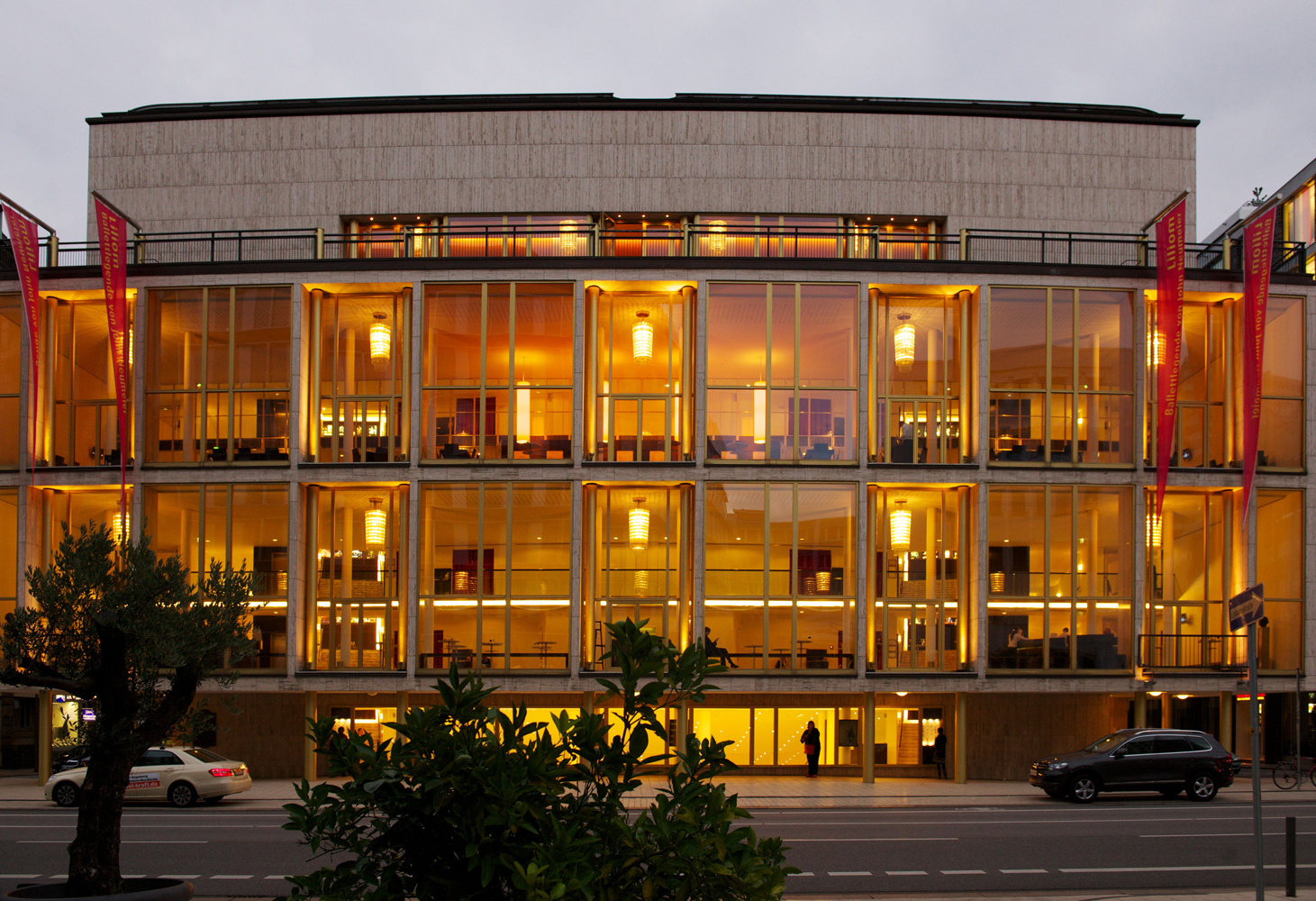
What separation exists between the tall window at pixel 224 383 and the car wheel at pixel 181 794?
8.88m

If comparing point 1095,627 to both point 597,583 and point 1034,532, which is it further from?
point 597,583

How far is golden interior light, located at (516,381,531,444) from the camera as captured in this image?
95.5 ft

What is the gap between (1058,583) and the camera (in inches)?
1118

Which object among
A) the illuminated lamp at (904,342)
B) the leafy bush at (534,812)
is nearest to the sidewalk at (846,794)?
the illuminated lamp at (904,342)

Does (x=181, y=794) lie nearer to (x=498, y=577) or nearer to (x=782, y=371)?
(x=498, y=577)

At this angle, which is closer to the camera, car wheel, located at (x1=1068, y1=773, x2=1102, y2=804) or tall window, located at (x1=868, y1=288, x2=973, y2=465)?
car wheel, located at (x1=1068, y1=773, x2=1102, y2=804)

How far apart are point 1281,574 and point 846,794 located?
1385 centimetres

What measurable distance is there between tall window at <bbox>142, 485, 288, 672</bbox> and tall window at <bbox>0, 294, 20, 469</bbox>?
4.11 metres

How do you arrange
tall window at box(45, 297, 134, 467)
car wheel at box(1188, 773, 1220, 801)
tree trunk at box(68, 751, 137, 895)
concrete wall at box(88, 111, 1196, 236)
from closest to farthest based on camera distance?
tree trunk at box(68, 751, 137, 895), car wheel at box(1188, 773, 1220, 801), tall window at box(45, 297, 134, 467), concrete wall at box(88, 111, 1196, 236)

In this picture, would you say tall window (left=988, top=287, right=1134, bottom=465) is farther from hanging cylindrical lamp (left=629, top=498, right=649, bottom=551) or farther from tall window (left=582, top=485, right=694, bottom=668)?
hanging cylindrical lamp (left=629, top=498, right=649, bottom=551)

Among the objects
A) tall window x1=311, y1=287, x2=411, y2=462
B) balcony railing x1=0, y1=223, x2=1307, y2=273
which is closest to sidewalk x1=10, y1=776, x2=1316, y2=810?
tall window x1=311, y1=287, x2=411, y2=462

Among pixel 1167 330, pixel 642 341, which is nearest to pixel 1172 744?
pixel 1167 330

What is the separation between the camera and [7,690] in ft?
97.1

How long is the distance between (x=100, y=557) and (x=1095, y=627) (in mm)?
24105
